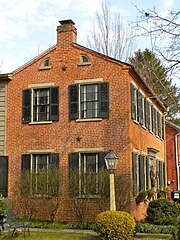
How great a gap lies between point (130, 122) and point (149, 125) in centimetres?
495

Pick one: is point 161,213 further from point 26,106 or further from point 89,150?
point 26,106

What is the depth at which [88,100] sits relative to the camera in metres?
16.3

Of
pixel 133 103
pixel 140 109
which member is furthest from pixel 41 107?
pixel 140 109

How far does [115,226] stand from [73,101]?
6.78m

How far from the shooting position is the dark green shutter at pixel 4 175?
54.9 ft

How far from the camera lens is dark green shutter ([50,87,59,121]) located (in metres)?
16.6

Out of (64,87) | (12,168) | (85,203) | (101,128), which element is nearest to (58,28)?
(64,87)

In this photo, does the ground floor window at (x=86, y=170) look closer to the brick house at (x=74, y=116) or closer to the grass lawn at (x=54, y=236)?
the brick house at (x=74, y=116)

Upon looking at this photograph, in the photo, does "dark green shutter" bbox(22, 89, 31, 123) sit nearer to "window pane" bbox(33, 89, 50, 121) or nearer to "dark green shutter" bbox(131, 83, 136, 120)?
"window pane" bbox(33, 89, 50, 121)

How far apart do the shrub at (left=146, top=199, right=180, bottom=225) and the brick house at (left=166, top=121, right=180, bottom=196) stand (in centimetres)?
1394

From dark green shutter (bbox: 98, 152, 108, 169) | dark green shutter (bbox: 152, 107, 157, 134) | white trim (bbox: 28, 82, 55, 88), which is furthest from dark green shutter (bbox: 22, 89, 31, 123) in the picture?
dark green shutter (bbox: 152, 107, 157, 134)

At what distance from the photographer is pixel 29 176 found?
613 inches

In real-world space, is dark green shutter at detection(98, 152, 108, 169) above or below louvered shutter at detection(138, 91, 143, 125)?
below

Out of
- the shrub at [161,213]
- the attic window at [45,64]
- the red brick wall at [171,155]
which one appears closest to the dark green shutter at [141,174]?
the shrub at [161,213]
